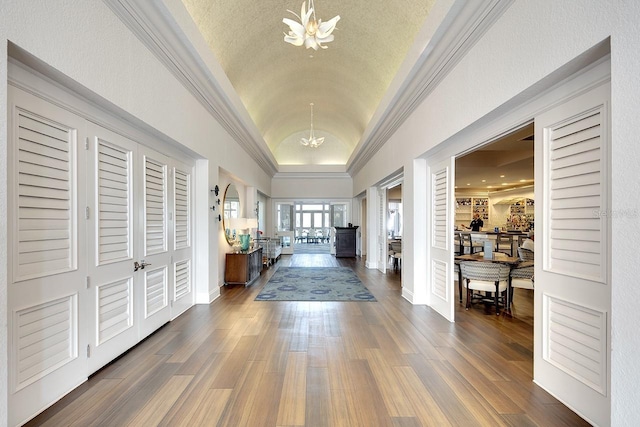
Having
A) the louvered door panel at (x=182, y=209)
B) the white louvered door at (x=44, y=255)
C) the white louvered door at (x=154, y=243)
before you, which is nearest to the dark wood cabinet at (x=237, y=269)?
the louvered door panel at (x=182, y=209)

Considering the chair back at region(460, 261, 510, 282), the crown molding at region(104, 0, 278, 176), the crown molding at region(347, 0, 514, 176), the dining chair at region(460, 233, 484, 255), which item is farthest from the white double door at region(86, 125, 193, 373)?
the dining chair at region(460, 233, 484, 255)

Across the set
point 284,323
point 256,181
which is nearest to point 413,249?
point 284,323

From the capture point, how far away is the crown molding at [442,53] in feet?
8.34

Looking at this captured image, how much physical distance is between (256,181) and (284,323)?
17.5ft

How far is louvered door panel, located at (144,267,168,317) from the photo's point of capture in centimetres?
337

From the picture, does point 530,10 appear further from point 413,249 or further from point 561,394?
point 413,249

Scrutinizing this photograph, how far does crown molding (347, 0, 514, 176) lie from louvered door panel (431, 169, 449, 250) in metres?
1.12

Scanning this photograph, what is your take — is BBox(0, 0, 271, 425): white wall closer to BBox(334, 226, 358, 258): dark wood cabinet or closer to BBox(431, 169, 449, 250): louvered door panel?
BBox(431, 169, 449, 250): louvered door panel

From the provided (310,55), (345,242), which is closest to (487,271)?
(310,55)

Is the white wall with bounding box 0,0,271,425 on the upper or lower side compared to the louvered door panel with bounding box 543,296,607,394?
upper

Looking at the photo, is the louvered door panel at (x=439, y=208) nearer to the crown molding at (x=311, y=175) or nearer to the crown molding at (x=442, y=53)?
the crown molding at (x=442, y=53)

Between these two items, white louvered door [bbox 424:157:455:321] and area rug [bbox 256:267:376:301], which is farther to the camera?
area rug [bbox 256:267:376:301]

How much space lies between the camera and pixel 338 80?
7270 mm

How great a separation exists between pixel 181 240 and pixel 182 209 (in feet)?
1.43
